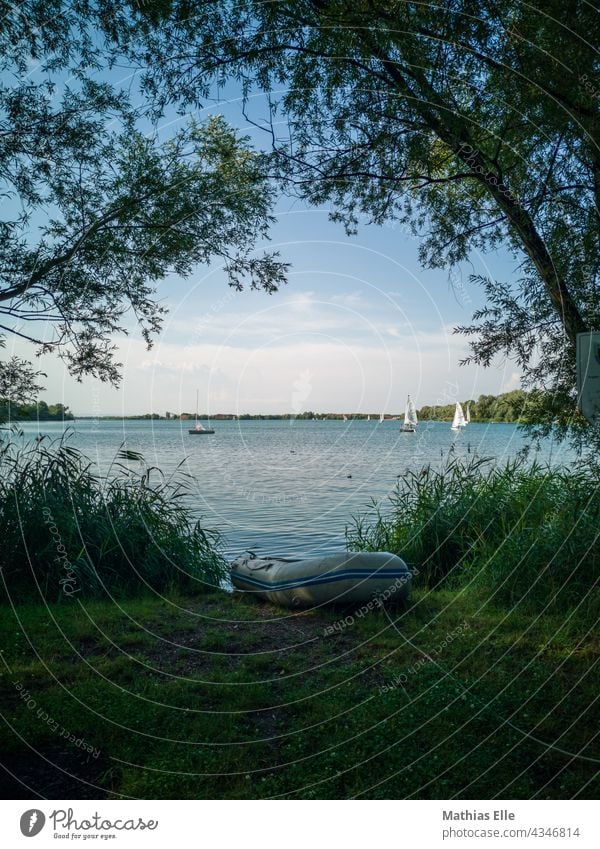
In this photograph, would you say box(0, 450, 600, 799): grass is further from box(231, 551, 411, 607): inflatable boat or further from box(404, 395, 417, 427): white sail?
box(404, 395, 417, 427): white sail

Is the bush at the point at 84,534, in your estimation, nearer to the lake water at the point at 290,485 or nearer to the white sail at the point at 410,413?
the lake water at the point at 290,485

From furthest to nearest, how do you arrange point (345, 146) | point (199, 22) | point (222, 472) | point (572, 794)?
point (222, 472) < point (345, 146) < point (199, 22) < point (572, 794)

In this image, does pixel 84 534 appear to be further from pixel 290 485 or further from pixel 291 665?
pixel 290 485

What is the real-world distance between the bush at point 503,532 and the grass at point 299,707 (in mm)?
487

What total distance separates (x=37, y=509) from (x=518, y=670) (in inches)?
198

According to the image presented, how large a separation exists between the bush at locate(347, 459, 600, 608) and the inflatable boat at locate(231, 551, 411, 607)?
71 centimetres

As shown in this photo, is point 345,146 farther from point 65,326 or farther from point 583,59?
point 65,326

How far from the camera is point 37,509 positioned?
654 centimetres

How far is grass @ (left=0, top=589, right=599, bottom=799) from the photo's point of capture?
2.89 metres

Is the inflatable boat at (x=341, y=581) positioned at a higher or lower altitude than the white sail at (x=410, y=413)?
lower

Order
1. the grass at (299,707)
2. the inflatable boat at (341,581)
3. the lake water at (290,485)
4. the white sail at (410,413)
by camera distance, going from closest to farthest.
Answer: the grass at (299,707) → the inflatable boat at (341,581) → the lake water at (290,485) → the white sail at (410,413)

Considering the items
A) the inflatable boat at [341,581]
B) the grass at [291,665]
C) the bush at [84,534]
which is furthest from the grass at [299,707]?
the bush at [84,534]

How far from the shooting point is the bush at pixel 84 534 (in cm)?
595

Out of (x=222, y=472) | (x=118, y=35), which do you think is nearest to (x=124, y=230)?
(x=118, y=35)
